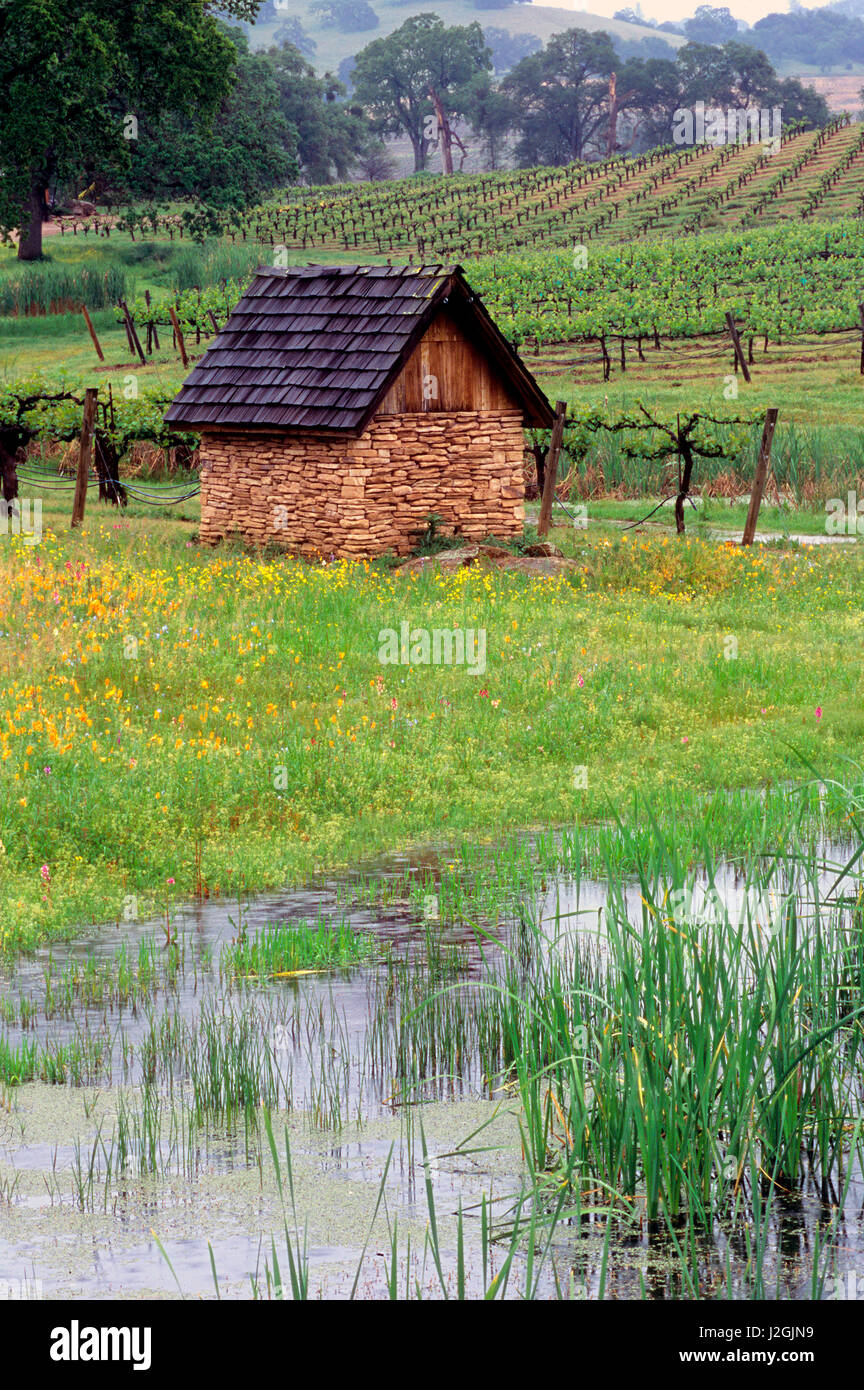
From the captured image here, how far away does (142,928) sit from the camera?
374 inches

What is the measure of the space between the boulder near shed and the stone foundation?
21 millimetres

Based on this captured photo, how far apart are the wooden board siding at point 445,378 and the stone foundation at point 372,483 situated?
0.53 feet

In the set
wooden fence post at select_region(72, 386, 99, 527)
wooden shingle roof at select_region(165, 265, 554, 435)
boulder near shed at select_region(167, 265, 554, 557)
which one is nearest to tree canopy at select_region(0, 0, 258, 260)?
wooden shingle roof at select_region(165, 265, 554, 435)

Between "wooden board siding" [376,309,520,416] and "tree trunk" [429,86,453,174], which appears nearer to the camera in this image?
"wooden board siding" [376,309,520,416]

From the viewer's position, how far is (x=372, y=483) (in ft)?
75.2

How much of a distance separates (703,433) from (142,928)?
21827mm

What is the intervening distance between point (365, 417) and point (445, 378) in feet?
6.63

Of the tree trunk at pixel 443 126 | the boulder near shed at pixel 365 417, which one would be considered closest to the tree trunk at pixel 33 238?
the boulder near shed at pixel 365 417

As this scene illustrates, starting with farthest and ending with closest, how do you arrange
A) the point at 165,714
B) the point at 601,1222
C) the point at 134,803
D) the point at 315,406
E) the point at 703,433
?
the point at 703,433 → the point at 315,406 → the point at 165,714 → the point at 134,803 → the point at 601,1222

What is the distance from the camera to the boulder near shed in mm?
22844

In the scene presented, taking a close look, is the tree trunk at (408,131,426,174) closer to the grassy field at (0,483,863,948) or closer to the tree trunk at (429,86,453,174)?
the tree trunk at (429,86,453,174)

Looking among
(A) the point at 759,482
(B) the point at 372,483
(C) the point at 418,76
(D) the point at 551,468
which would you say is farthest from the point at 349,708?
(C) the point at 418,76

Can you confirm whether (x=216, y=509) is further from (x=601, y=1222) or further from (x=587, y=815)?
(x=601, y=1222)

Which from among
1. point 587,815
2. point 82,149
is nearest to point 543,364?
point 82,149
